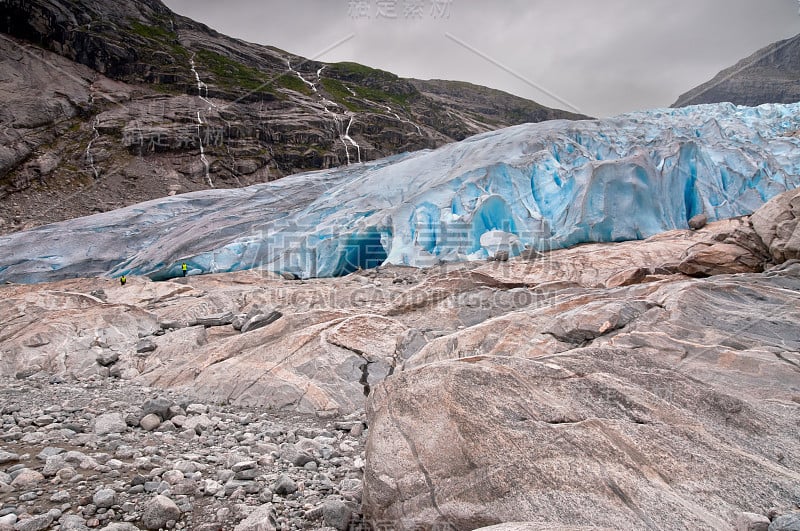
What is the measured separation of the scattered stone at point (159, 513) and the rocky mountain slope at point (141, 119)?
36.7 meters

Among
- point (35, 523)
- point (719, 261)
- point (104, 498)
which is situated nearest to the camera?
point (35, 523)

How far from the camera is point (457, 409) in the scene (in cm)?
340

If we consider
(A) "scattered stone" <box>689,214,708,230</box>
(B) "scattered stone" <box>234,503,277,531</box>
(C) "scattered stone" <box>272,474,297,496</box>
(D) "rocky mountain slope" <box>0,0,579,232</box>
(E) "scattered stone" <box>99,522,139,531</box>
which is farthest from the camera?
(D) "rocky mountain slope" <box>0,0,579,232</box>

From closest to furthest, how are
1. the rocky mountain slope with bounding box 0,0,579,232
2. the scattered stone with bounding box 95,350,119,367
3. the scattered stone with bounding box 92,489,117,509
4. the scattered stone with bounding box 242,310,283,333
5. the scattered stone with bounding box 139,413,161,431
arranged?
1. the scattered stone with bounding box 92,489,117,509
2. the scattered stone with bounding box 139,413,161,431
3. the scattered stone with bounding box 95,350,119,367
4. the scattered stone with bounding box 242,310,283,333
5. the rocky mountain slope with bounding box 0,0,579,232

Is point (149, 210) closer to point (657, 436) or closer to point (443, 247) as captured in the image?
point (443, 247)

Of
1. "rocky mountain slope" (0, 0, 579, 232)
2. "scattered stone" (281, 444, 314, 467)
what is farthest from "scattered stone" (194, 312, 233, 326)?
"rocky mountain slope" (0, 0, 579, 232)

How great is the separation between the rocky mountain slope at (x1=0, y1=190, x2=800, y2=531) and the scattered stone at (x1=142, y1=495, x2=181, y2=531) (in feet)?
0.08

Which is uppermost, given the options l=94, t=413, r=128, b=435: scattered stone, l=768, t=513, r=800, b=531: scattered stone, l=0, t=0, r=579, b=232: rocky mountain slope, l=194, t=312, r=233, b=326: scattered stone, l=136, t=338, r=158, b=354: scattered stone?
l=0, t=0, r=579, b=232: rocky mountain slope

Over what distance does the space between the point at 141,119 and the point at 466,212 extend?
133ft

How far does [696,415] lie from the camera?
360cm

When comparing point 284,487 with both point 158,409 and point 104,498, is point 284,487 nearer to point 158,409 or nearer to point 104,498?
point 104,498

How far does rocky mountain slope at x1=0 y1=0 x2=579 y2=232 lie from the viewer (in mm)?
38062

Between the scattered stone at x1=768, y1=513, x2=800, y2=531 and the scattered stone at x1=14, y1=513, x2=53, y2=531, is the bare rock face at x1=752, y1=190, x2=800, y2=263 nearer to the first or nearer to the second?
the scattered stone at x1=768, y1=513, x2=800, y2=531

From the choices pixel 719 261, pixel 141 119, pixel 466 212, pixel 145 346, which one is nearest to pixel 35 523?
pixel 145 346
